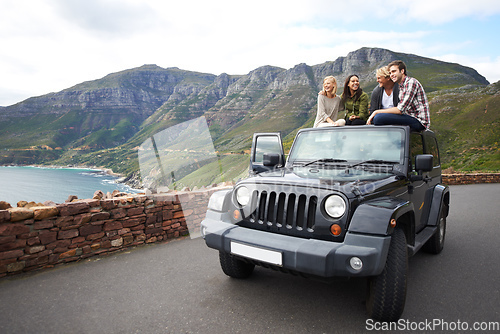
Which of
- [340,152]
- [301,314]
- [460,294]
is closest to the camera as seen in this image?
[301,314]

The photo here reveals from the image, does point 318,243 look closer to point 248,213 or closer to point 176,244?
point 248,213

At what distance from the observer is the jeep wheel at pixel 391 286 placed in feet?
7.75

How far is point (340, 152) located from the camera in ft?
11.9

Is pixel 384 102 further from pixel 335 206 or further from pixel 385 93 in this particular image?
pixel 335 206

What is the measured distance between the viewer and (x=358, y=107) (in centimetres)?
511

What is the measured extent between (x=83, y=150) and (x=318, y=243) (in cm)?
20109

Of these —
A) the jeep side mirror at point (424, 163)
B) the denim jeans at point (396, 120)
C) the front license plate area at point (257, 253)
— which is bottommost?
the front license plate area at point (257, 253)

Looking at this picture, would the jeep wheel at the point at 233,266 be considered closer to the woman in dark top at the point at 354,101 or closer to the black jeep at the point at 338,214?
the black jeep at the point at 338,214

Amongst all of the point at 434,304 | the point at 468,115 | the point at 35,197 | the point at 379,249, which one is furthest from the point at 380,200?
the point at 468,115

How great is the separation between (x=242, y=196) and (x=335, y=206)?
1.03m

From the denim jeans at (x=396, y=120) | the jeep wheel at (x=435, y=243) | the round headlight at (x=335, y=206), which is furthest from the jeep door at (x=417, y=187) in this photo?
the round headlight at (x=335, y=206)

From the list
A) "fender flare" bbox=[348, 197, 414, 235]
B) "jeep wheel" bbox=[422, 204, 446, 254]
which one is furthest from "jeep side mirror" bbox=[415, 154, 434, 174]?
"jeep wheel" bbox=[422, 204, 446, 254]

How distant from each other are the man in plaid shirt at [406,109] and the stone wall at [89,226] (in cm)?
380

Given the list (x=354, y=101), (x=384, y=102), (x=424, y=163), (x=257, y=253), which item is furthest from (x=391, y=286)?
(x=354, y=101)
